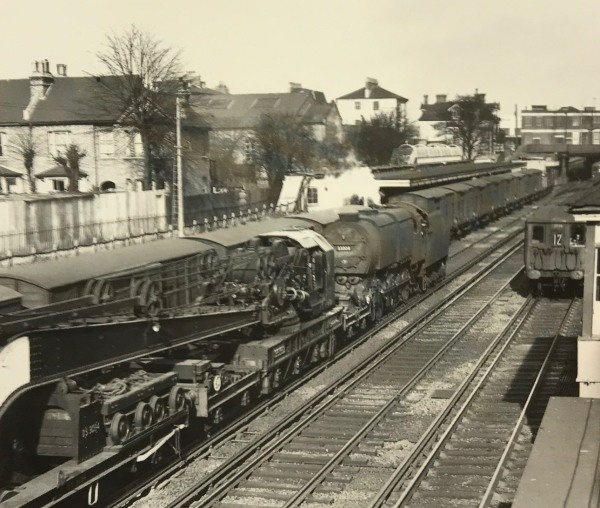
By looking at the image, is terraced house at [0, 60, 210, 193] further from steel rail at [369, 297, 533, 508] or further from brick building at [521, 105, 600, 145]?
brick building at [521, 105, 600, 145]

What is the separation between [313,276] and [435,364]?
3653 millimetres

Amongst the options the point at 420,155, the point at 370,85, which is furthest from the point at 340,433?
the point at 370,85

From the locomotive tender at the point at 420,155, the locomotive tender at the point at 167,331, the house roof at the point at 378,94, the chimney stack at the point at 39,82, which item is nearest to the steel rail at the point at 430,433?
the locomotive tender at the point at 167,331

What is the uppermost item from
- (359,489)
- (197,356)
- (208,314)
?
(208,314)

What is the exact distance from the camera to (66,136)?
4509 centimetres

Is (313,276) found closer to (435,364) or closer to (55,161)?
(435,364)

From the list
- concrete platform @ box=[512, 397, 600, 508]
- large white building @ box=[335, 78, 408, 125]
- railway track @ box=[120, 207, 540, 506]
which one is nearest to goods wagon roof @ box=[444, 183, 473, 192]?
railway track @ box=[120, 207, 540, 506]

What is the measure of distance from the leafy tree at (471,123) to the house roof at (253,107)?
44.6m

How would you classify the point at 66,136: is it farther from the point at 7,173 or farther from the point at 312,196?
the point at 312,196

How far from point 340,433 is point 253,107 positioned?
54315 mm

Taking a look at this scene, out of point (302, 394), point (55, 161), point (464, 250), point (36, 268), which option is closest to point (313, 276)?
point (302, 394)

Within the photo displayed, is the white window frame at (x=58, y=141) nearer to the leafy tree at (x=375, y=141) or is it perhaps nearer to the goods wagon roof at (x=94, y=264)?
the leafy tree at (x=375, y=141)

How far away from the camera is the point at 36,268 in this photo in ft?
39.7

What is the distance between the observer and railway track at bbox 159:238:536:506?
463 inches
